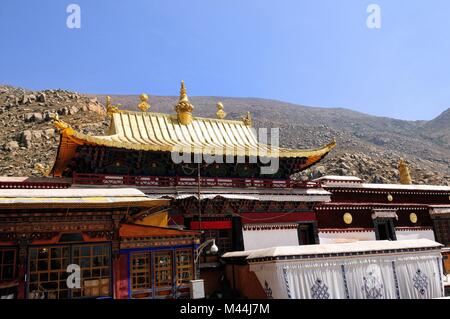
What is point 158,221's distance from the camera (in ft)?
53.0

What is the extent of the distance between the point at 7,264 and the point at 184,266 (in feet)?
18.4

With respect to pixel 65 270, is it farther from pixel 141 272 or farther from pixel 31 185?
pixel 31 185

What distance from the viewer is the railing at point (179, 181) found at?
16.3 metres

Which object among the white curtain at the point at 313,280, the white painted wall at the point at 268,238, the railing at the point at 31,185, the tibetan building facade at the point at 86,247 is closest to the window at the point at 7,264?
the tibetan building facade at the point at 86,247

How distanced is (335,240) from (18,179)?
16.4 meters

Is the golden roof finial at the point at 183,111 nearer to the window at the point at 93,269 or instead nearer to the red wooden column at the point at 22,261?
the window at the point at 93,269

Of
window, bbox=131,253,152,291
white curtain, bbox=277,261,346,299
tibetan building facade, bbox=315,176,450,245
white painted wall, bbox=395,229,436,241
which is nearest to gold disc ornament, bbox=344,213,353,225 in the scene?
tibetan building facade, bbox=315,176,450,245

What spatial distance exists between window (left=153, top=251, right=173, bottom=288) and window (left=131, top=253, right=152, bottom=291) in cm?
28

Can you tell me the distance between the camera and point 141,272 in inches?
497

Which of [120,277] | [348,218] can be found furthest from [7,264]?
[348,218]

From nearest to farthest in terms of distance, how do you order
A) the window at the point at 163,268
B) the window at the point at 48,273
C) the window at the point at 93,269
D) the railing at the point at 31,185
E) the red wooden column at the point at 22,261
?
the red wooden column at the point at 22,261 < the window at the point at 48,273 < the window at the point at 93,269 < the window at the point at 163,268 < the railing at the point at 31,185

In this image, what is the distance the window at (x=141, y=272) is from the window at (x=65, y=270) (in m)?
0.86

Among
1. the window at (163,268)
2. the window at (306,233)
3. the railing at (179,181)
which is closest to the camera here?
the window at (163,268)
